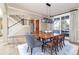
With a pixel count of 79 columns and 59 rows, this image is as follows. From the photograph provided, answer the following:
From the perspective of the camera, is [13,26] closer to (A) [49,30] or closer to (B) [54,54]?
(A) [49,30]

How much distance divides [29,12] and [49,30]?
25.8 inches

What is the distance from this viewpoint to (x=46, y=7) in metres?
2.58

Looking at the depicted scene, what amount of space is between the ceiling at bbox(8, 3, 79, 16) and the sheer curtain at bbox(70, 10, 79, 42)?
0.55ft

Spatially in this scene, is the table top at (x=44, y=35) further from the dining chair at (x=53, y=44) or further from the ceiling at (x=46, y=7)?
the ceiling at (x=46, y=7)

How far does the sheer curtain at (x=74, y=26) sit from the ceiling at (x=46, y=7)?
17 centimetres

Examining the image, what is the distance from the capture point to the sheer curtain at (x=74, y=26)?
248cm

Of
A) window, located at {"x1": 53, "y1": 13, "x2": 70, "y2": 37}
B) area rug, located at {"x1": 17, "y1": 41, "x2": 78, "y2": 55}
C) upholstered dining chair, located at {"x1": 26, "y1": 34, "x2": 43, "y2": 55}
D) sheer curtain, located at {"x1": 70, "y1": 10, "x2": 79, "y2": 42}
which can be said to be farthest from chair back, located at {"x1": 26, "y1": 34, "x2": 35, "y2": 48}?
sheer curtain, located at {"x1": 70, "y1": 10, "x2": 79, "y2": 42}

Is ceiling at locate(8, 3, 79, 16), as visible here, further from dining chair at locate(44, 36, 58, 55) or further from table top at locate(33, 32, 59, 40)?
dining chair at locate(44, 36, 58, 55)

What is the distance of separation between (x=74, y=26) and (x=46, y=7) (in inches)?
31.5

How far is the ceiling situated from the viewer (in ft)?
8.21

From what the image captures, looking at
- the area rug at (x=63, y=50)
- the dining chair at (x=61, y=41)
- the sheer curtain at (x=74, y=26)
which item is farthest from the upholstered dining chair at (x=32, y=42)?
the sheer curtain at (x=74, y=26)

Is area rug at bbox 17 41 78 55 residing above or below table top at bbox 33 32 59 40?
below

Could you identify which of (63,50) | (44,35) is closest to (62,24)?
(44,35)
